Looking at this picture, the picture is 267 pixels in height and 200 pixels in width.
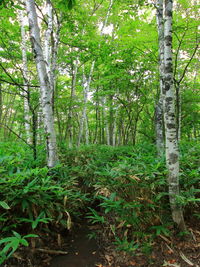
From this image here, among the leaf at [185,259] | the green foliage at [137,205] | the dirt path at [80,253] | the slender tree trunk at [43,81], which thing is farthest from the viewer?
the slender tree trunk at [43,81]

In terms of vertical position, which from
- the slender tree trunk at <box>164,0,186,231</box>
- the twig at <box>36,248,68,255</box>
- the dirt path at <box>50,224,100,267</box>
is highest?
the slender tree trunk at <box>164,0,186,231</box>

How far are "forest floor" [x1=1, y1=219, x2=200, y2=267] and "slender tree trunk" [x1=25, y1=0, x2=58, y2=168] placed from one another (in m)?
1.49

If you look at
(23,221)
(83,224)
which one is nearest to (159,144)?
(83,224)

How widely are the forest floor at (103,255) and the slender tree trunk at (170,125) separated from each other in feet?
0.91

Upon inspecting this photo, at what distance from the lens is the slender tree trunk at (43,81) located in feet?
10.3

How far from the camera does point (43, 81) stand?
127 inches

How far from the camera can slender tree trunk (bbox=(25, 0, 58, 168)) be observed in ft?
10.3

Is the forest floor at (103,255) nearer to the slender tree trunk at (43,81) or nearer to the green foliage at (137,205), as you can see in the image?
the green foliage at (137,205)

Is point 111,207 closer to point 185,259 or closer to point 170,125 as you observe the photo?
point 185,259

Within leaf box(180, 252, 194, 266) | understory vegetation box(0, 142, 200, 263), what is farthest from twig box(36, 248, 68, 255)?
leaf box(180, 252, 194, 266)

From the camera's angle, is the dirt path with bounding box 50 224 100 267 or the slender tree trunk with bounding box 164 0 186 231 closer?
the dirt path with bounding box 50 224 100 267

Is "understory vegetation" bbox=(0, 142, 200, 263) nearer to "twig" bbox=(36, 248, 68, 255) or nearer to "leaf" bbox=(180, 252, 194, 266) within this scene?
"twig" bbox=(36, 248, 68, 255)

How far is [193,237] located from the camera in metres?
2.34

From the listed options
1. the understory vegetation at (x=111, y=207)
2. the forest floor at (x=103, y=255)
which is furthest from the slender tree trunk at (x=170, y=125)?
the forest floor at (x=103, y=255)
